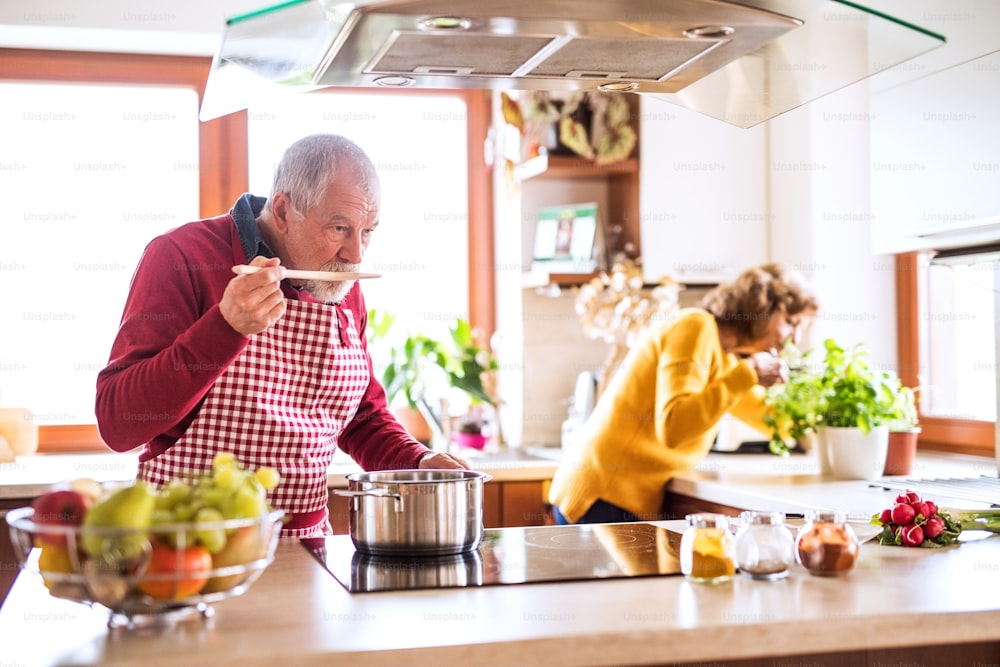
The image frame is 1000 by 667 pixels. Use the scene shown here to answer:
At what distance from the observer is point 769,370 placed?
9.36 ft

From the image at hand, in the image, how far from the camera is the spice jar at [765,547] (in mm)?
1435

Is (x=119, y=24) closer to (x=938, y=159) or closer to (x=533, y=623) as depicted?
(x=938, y=159)

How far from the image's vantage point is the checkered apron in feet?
6.14

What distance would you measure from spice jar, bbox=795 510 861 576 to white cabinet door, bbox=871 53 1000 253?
1.06 m

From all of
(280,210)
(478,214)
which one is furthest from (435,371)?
(280,210)

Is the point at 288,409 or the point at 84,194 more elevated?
the point at 84,194

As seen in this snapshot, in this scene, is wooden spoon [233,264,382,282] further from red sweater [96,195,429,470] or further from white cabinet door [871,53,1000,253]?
white cabinet door [871,53,1000,253]

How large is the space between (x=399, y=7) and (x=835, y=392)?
180 centimetres

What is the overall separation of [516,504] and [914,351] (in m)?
1.38

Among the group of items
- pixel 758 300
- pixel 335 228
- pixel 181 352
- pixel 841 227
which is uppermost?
pixel 841 227

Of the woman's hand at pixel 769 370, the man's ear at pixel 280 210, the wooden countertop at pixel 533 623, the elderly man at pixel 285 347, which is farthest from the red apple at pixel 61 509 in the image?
the woman's hand at pixel 769 370

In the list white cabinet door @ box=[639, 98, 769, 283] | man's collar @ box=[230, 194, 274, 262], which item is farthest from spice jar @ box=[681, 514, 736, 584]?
white cabinet door @ box=[639, 98, 769, 283]

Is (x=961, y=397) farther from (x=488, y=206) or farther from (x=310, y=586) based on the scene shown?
(x=310, y=586)

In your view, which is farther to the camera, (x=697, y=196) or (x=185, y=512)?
(x=697, y=196)
